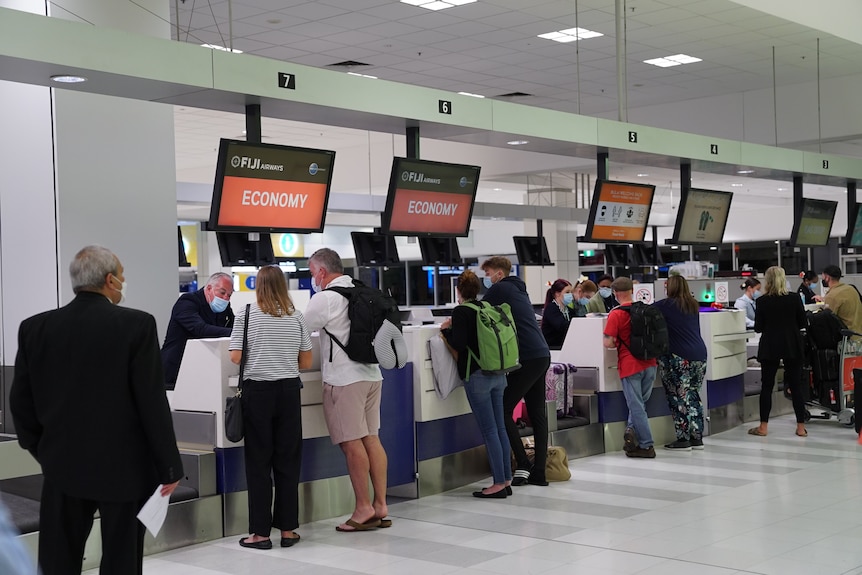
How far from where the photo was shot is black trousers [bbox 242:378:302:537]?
5.30 meters

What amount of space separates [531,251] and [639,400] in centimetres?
795

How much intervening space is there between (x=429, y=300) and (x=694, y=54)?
18.3m

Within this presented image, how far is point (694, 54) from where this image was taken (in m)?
11.1

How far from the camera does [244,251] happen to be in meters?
6.70

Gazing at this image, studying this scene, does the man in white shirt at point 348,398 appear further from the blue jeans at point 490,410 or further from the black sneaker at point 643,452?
the black sneaker at point 643,452

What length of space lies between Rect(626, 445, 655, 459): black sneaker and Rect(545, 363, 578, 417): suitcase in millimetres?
620

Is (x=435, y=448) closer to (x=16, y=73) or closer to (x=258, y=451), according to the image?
(x=258, y=451)

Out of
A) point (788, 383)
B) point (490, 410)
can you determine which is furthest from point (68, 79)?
point (788, 383)

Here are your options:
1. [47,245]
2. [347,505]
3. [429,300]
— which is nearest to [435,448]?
[347,505]

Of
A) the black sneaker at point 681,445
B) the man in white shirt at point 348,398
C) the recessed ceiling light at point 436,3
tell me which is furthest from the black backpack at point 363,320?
the recessed ceiling light at point 436,3

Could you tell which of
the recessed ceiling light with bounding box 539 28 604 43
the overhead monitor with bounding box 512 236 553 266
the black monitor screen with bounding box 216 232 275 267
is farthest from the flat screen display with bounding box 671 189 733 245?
the overhead monitor with bounding box 512 236 553 266

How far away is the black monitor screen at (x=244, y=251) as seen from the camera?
263 inches

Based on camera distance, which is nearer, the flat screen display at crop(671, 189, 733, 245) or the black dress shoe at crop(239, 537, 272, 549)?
the black dress shoe at crop(239, 537, 272, 549)

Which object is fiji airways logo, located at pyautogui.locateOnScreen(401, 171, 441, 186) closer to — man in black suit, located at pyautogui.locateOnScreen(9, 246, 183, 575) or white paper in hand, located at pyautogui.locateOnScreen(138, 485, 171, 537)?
man in black suit, located at pyautogui.locateOnScreen(9, 246, 183, 575)
